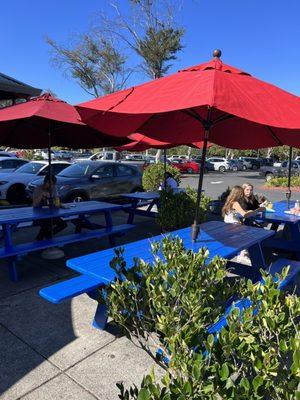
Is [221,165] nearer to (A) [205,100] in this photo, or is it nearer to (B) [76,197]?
(B) [76,197]

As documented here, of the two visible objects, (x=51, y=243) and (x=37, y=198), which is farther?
(x=37, y=198)

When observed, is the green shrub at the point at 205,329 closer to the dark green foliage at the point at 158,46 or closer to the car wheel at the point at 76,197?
the car wheel at the point at 76,197

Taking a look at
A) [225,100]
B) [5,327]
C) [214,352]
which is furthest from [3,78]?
[214,352]

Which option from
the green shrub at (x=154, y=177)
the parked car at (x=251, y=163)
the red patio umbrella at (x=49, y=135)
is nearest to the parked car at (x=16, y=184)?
the red patio umbrella at (x=49, y=135)

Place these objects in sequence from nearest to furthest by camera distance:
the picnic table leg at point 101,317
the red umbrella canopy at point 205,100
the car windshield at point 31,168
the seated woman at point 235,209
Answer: the red umbrella canopy at point 205,100, the picnic table leg at point 101,317, the seated woman at point 235,209, the car windshield at point 31,168

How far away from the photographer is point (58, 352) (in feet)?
10.2

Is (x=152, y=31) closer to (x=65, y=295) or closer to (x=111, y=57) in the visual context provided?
(x=111, y=57)

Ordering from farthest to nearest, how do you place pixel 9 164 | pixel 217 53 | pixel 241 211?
pixel 9 164 → pixel 241 211 → pixel 217 53

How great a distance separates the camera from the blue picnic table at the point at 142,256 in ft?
9.72

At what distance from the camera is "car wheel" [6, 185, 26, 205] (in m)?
11.3

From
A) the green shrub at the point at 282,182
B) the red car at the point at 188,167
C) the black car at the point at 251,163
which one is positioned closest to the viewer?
the green shrub at the point at 282,182

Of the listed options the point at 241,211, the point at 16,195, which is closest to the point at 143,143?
the point at 241,211

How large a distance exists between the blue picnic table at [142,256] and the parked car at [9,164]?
10.4m

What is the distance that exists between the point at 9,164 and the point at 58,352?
11742 millimetres
